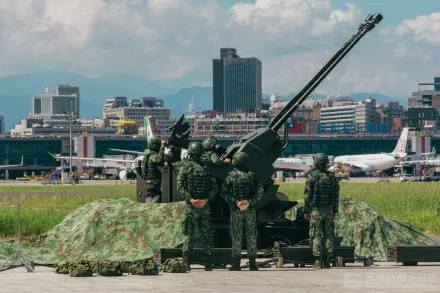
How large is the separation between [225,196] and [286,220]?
3.58 meters

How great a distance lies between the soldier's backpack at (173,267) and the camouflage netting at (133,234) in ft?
7.53

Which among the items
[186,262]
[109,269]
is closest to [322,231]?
[186,262]

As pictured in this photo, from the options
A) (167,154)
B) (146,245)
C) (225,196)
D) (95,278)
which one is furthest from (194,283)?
(167,154)

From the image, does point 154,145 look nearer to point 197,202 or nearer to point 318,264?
point 197,202

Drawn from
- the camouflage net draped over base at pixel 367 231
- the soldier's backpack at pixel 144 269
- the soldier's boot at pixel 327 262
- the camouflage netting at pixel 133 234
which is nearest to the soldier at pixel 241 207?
the soldier's boot at pixel 327 262

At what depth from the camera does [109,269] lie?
21.3m

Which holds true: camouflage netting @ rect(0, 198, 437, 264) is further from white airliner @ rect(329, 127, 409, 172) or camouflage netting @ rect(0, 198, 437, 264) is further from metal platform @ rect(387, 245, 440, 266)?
white airliner @ rect(329, 127, 409, 172)

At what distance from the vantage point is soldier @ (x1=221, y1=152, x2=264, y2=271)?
22.8m

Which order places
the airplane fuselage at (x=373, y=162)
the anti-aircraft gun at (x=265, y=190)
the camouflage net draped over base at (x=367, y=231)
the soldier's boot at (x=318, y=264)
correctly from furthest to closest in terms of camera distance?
the airplane fuselage at (x=373, y=162)
the camouflage net draped over base at (x=367, y=231)
the anti-aircraft gun at (x=265, y=190)
the soldier's boot at (x=318, y=264)

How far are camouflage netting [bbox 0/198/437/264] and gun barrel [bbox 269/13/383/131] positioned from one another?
220 cm

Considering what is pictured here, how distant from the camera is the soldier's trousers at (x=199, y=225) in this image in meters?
22.9

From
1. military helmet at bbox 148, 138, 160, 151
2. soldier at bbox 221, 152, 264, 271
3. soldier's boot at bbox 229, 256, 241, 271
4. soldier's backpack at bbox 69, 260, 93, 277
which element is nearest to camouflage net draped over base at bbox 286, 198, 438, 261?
military helmet at bbox 148, 138, 160, 151

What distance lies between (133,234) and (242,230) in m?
3.55

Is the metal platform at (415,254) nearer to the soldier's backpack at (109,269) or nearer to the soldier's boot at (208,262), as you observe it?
the soldier's boot at (208,262)
